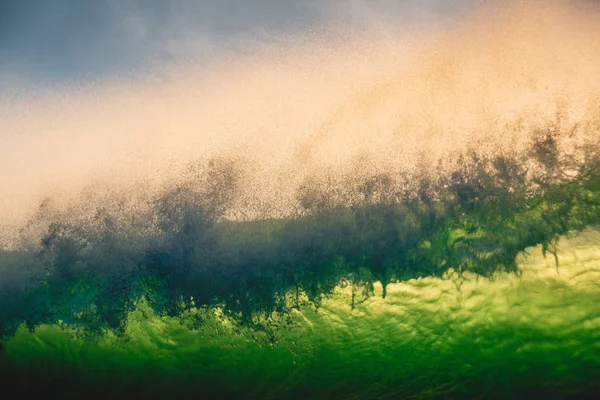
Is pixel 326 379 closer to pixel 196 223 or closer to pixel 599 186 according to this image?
pixel 196 223

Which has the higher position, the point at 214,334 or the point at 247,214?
the point at 247,214

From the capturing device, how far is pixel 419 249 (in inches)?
64.1

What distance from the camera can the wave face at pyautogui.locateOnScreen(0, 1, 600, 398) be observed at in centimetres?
157

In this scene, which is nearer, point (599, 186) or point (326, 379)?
point (599, 186)

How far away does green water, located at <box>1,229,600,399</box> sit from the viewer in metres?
1.55

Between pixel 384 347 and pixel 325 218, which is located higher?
pixel 325 218

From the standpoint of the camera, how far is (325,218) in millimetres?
1673

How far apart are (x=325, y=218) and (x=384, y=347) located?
496 mm

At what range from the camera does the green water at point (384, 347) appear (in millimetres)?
1553

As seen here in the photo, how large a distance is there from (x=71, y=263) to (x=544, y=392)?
69.1 inches

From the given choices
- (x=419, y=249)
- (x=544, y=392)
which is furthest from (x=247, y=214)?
(x=544, y=392)

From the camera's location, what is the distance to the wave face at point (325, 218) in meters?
1.57

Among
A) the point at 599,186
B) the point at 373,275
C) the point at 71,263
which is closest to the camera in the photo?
the point at 599,186

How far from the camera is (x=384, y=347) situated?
1646 mm
